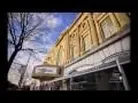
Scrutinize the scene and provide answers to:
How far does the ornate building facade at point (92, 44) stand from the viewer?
262 cm

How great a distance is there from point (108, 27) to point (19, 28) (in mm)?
877

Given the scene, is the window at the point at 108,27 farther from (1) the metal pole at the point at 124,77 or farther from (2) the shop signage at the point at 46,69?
(2) the shop signage at the point at 46,69

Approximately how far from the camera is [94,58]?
105 inches

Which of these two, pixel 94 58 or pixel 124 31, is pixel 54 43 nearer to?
pixel 94 58

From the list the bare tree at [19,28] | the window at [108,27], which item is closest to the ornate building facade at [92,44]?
the window at [108,27]

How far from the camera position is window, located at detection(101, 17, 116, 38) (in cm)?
262

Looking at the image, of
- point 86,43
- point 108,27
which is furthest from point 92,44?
point 108,27

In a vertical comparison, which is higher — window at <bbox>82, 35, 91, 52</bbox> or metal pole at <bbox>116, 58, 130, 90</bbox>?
window at <bbox>82, 35, 91, 52</bbox>

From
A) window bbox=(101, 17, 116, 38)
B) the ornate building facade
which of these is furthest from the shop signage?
window bbox=(101, 17, 116, 38)

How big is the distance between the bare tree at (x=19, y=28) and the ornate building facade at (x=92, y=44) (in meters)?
0.28

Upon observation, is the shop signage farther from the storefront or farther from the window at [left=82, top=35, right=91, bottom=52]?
the window at [left=82, top=35, right=91, bottom=52]
